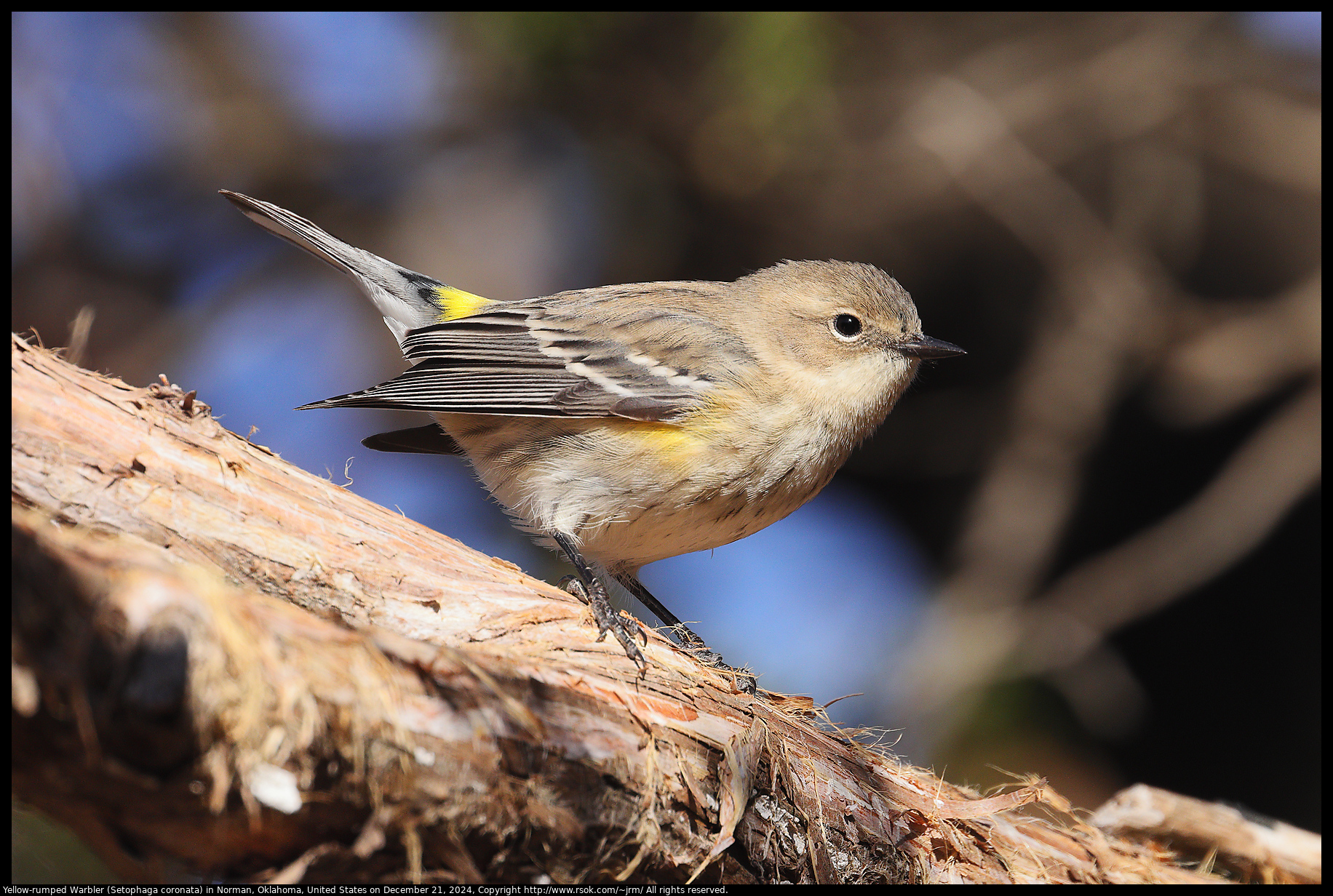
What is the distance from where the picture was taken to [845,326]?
4.27 m

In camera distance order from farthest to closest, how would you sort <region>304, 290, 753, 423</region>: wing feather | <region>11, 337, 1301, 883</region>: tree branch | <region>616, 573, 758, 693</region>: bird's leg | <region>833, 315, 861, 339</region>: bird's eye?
<region>833, 315, 861, 339</region>: bird's eye, <region>304, 290, 753, 423</region>: wing feather, <region>616, 573, 758, 693</region>: bird's leg, <region>11, 337, 1301, 883</region>: tree branch

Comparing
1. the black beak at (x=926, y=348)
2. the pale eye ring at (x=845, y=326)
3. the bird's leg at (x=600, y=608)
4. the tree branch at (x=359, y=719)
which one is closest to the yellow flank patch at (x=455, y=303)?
the bird's leg at (x=600, y=608)

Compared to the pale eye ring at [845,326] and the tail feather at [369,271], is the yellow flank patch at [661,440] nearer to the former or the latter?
the pale eye ring at [845,326]

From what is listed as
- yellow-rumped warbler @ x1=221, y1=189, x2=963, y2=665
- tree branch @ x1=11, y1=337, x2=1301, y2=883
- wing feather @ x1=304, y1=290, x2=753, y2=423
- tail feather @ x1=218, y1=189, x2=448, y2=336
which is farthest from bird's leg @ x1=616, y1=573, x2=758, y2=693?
tail feather @ x1=218, y1=189, x2=448, y2=336

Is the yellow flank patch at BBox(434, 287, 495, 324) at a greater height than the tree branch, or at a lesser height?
greater

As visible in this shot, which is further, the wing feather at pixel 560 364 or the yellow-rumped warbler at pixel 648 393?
the wing feather at pixel 560 364

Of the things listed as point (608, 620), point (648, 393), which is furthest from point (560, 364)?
point (608, 620)

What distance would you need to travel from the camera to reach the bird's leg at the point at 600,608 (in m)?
2.87

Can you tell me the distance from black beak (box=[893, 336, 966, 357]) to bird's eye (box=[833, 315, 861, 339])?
0.67 feet

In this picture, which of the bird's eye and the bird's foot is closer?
the bird's foot

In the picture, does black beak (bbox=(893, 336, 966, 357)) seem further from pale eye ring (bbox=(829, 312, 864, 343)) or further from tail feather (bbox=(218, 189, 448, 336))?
tail feather (bbox=(218, 189, 448, 336))

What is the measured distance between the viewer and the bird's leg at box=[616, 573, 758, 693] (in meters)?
3.51

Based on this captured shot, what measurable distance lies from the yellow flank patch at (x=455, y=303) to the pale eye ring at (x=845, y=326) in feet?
Answer: 5.92

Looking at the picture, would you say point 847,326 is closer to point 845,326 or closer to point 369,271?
point 845,326
